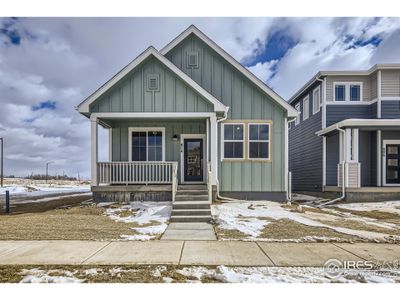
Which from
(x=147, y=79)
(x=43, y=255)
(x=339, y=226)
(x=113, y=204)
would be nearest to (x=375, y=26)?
(x=339, y=226)

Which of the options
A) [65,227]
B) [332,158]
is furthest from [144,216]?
[332,158]

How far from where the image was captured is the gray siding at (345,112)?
1402 cm

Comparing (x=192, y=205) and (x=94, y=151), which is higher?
(x=94, y=151)

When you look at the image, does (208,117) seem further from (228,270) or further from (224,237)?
(228,270)

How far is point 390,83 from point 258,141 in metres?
7.89

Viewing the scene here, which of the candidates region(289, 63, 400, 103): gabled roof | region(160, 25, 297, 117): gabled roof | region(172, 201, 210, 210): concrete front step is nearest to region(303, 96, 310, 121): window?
region(289, 63, 400, 103): gabled roof

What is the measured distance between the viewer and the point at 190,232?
6410 mm

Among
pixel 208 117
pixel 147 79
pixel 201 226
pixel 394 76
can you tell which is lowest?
pixel 201 226

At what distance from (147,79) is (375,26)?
7.04 meters

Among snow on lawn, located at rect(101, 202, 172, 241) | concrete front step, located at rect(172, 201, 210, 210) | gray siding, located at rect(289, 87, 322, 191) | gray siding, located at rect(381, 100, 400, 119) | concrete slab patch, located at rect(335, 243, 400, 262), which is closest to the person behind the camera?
concrete slab patch, located at rect(335, 243, 400, 262)

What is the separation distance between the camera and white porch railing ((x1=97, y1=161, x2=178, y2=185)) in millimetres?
10211

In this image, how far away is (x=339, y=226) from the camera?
7000 mm

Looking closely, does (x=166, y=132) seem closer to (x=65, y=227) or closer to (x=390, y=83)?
(x=65, y=227)

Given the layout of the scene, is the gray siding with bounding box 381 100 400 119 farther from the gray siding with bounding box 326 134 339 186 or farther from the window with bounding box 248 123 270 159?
the window with bounding box 248 123 270 159
